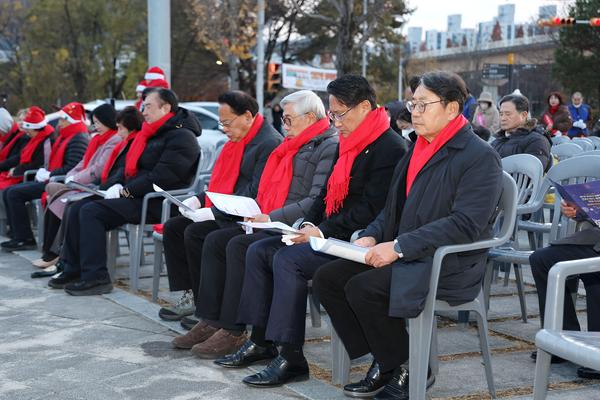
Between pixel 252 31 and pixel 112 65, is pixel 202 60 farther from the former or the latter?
pixel 252 31

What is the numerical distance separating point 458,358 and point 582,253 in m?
0.91

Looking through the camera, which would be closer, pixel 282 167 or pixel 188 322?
pixel 282 167

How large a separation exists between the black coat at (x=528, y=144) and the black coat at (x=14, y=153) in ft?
18.4

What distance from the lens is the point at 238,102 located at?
5750mm

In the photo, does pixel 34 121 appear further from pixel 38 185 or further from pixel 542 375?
pixel 542 375

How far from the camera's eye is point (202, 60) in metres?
44.6

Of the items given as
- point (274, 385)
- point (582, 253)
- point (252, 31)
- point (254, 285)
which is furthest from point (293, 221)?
point (252, 31)

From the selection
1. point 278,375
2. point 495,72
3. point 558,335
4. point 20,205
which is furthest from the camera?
point 495,72

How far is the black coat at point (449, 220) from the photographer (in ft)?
12.6

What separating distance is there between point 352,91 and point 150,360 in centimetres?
182

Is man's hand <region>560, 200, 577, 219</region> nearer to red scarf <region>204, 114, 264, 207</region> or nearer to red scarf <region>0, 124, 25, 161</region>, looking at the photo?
red scarf <region>204, 114, 264, 207</region>

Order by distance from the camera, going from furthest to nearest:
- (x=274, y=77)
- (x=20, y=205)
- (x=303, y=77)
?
(x=303, y=77)
(x=274, y=77)
(x=20, y=205)

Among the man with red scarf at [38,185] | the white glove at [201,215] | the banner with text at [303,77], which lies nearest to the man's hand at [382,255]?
the white glove at [201,215]

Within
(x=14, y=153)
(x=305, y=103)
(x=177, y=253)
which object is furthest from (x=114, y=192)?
(x=14, y=153)
